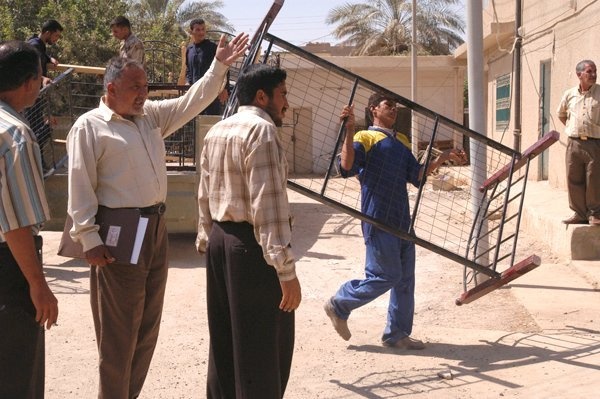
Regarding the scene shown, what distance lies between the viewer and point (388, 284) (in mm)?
5055

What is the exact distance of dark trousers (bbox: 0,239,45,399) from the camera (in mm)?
2918

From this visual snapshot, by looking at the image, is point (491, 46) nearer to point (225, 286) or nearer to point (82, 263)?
point (82, 263)

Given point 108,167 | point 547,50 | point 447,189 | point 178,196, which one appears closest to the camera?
point 108,167

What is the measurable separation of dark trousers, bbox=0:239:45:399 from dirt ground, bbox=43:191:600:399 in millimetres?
1635

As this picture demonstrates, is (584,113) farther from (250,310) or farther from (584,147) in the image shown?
(250,310)

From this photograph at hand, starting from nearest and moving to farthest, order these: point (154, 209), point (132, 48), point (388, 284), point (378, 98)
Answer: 1. point (154, 209)
2. point (388, 284)
3. point (378, 98)
4. point (132, 48)

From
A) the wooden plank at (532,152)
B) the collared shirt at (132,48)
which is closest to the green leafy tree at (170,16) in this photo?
the collared shirt at (132,48)

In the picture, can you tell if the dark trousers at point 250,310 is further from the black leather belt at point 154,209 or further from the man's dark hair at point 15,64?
the man's dark hair at point 15,64

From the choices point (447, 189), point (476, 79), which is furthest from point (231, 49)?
point (447, 189)

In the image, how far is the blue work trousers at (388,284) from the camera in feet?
16.6

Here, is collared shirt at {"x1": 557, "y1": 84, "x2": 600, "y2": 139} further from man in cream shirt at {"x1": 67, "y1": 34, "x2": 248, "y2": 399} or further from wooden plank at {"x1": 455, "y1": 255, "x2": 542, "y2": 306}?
man in cream shirt at {"x1": 67, "y1": 34, "x2": 248, "y2": 399}

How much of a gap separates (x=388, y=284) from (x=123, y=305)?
6.49ft

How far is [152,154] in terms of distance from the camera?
3727 mm

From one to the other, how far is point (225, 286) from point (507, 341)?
2686mm
